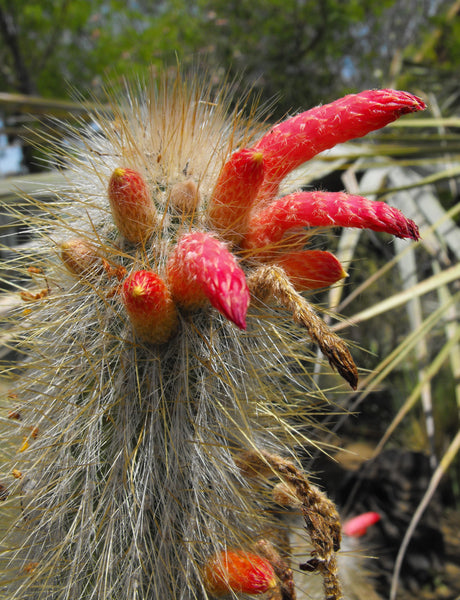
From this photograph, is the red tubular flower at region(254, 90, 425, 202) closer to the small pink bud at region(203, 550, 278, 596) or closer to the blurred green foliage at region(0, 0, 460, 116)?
the small pink bud at region(203, 550, 278, 596)

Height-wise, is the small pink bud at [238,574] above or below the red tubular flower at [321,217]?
below

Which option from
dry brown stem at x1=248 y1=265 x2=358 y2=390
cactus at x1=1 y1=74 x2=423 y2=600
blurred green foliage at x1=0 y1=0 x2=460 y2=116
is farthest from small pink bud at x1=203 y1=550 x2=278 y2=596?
blurred green foliage at x1=0 y1=0 x2=460 y2=116

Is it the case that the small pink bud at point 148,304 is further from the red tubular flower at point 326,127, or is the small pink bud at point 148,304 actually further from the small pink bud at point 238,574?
the small pink bud at point 238,574

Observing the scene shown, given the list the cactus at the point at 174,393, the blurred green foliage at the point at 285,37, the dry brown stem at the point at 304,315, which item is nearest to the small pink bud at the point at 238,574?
the cactus at the point at 174,393

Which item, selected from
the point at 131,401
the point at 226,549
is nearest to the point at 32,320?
the point at 131,401

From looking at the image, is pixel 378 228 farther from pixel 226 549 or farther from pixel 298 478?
pixel 226 549

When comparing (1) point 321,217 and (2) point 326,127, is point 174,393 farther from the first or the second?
(2) point 326,127
